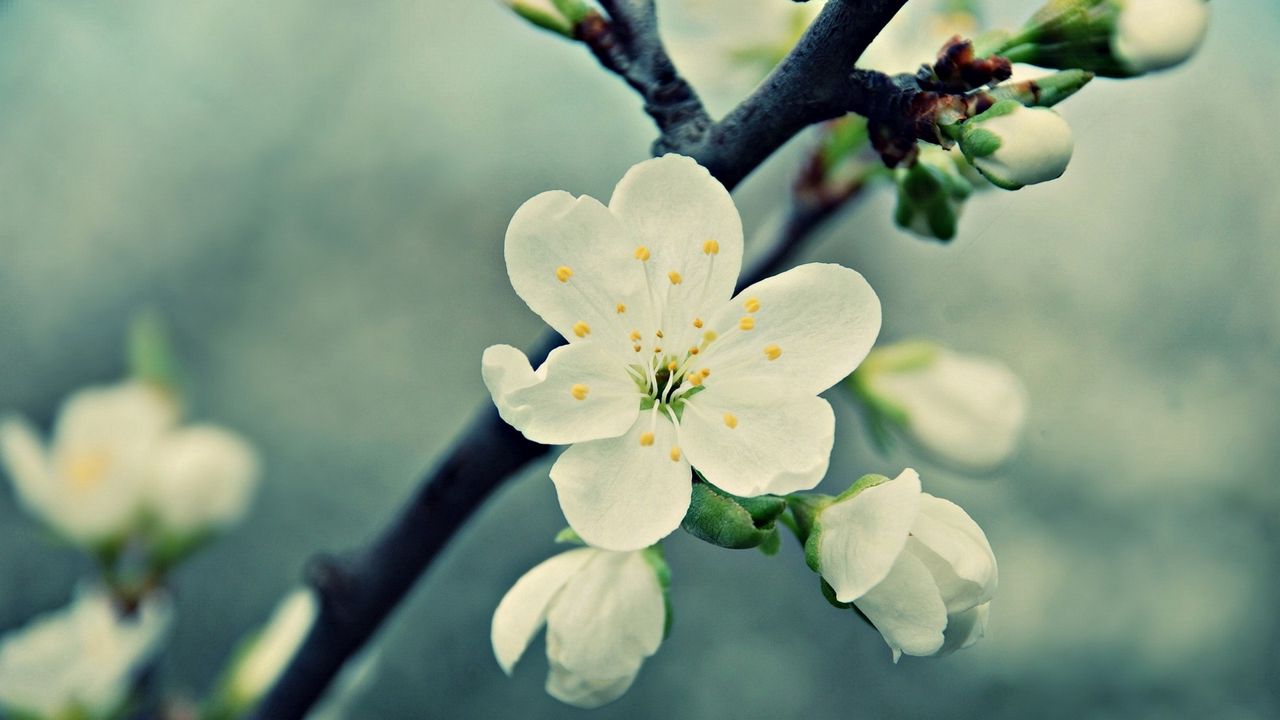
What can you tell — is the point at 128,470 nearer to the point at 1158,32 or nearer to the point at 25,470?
the point at 25,470

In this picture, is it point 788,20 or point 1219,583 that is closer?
point 788,20

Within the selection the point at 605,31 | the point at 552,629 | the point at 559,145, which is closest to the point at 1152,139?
the point at 559,145

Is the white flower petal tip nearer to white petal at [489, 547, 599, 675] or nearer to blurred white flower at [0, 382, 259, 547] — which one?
white petal at [489, 547, 599, 675]

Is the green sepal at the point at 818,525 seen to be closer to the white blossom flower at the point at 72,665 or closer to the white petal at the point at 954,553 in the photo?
the white petal at the point at 954,553

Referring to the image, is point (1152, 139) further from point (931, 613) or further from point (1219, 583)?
point (931, 613)

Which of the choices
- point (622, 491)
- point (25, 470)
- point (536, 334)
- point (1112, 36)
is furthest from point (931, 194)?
point (536, 334)
